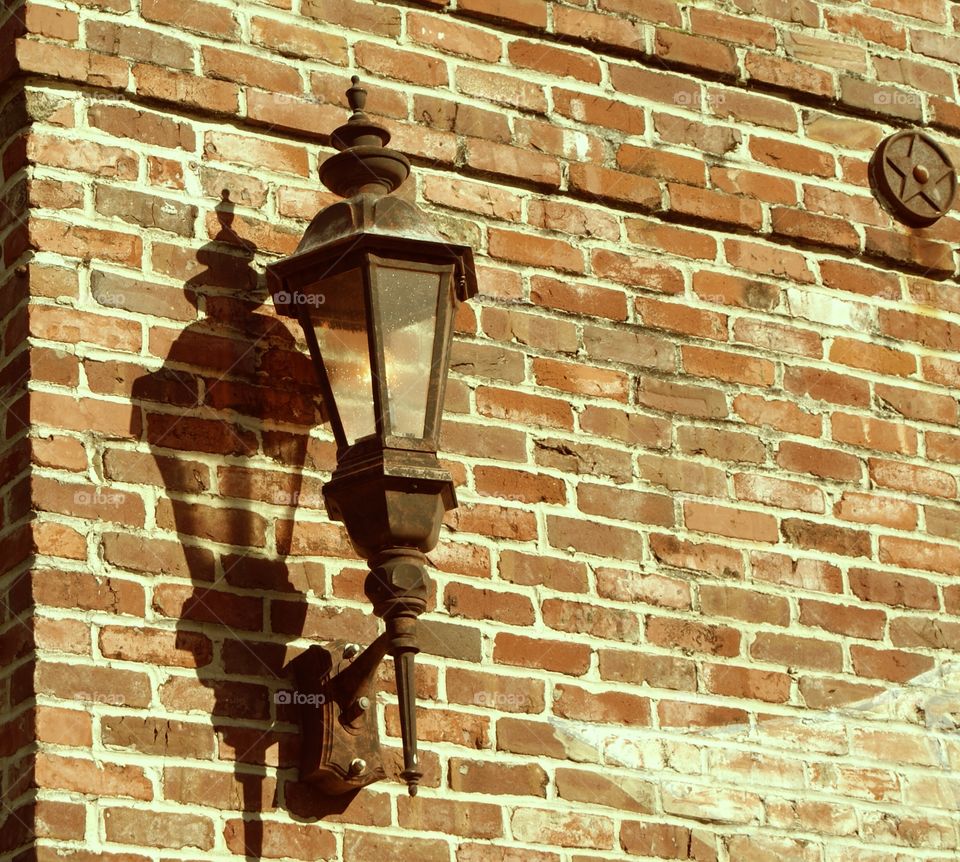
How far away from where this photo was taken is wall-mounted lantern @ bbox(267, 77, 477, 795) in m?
3.25

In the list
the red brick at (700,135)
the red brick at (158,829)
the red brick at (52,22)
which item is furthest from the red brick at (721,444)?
the red brick at (52,22)

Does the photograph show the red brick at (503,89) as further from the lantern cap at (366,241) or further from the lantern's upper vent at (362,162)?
the lantern cap at (366,241)

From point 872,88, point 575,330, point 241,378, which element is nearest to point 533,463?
point 575,330

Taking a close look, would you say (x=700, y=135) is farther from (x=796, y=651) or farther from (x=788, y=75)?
(x=796, y=651)

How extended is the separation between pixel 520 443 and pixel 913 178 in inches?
49.7

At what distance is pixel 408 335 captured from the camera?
3.32 meters

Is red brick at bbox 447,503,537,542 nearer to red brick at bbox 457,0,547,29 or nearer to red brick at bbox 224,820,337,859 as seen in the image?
red brick at bbox 224,820,337,859

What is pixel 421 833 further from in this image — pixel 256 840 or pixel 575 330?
pixel 575 330

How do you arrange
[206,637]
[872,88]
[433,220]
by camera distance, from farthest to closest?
[872,88], [433,220], [206,637]

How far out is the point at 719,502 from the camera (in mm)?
3957

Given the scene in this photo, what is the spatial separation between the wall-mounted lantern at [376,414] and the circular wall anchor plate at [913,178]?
1.33 meters

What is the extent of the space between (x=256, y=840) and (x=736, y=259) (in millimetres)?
1662

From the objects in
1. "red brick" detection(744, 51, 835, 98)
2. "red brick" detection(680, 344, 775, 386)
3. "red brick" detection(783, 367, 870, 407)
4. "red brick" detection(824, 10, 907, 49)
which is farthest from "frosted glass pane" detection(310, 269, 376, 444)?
"red brick" detection(824, 10, 907, 49)

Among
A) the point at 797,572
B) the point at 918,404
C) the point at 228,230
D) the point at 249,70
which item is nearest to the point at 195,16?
the point at 249,70
